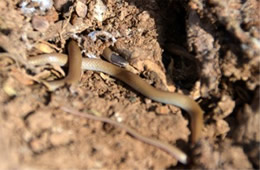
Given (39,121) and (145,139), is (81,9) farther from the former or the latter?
(145,139)

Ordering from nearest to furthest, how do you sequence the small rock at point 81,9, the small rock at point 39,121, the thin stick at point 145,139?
1. the small rock at point 39,121
2. the thin stick at point 145,139
3. the small rock at point 81,9

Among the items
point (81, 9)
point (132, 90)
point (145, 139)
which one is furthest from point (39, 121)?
point (81, 9)

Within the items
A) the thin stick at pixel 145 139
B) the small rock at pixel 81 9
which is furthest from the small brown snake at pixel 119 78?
the small rock at pixel 81 9

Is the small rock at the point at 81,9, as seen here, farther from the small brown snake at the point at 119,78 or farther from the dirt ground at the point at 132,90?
the small brown snake at the point at 119,78

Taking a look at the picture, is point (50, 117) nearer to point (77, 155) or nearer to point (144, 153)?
point (77, 155)

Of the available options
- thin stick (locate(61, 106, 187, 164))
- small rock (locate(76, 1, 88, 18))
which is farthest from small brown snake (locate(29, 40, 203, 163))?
small rock (locate(76, 1, 88, 18))

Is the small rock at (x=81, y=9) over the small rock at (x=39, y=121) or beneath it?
over

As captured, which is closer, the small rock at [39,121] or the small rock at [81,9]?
the small rock at [39,121]

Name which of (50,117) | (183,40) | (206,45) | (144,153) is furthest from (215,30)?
(50,117)
